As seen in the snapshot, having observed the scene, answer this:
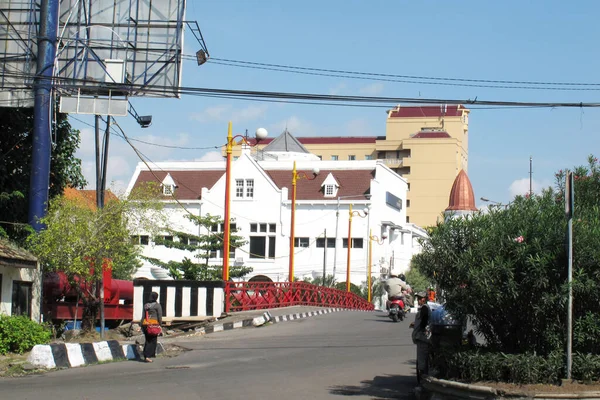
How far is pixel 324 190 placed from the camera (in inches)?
2628

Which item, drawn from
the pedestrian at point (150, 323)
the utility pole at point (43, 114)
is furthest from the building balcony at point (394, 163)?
the pedestrian at point (150, 323)

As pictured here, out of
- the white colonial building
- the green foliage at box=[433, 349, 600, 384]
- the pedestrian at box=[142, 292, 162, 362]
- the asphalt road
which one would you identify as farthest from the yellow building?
the green foliage at box=[433, 349, 600, 384]

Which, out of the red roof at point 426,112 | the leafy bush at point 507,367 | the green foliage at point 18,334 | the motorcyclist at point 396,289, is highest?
the red roof at point 426,112

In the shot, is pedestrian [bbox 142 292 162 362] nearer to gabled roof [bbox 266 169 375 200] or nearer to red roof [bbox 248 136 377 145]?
gabled roof [bbox 266 169 375 200]

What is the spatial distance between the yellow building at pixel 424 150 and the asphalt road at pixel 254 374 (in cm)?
7756

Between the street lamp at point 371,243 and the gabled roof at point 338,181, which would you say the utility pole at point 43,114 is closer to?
the street lamp at point 371,243

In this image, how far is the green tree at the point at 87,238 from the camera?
18.9m

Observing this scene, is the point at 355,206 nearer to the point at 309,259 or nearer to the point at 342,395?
the point at 309,259

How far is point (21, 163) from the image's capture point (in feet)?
82.4

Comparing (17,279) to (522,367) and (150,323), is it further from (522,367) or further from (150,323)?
(522,367)

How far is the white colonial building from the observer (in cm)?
6581

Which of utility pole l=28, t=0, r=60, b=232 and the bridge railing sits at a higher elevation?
utility pole l=28, t=0, r=60, b=232

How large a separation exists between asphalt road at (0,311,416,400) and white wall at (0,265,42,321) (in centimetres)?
355

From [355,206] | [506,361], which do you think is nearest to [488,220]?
[506,361]
